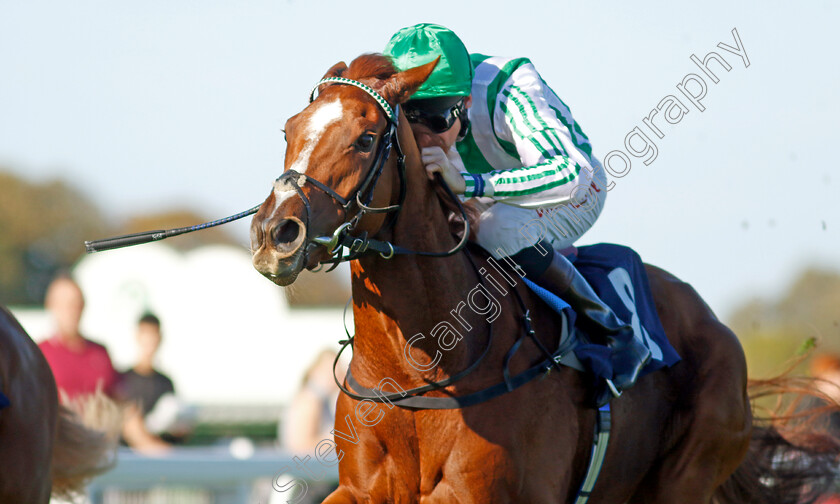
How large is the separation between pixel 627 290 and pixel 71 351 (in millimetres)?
3946

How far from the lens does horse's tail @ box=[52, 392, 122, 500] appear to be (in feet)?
15.2

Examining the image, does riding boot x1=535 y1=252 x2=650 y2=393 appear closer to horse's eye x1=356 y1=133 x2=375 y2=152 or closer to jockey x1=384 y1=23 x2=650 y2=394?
jockey x1=384 y1=23 x2=650 y2=394

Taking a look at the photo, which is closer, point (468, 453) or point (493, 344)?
point (468, 453)

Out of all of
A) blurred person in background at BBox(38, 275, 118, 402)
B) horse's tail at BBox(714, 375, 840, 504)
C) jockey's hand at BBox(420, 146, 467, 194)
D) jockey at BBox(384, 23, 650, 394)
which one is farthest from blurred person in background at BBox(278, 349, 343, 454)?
jockey's hand at BBox(420, 146, 467, 194)

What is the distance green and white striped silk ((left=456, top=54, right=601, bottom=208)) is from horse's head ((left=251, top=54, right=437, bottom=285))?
0.37m

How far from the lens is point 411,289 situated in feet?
9.59

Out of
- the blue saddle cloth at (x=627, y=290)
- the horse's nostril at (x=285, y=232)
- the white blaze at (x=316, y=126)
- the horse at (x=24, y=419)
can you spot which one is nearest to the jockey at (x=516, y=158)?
the blue saddle cloth at (x=627, y=290)

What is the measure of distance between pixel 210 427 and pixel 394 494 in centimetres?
1415

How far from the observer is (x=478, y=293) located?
312 cm

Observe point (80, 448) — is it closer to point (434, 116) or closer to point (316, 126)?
point (434, 116)

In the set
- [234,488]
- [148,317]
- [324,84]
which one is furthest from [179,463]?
[324,84]

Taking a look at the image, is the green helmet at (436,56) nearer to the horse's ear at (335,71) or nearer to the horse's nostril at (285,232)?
the horse's ear at (335,71)

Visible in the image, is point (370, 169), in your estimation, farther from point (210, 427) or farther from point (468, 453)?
point (210, 427)

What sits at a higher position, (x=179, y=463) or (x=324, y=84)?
(x=324, y=84)
